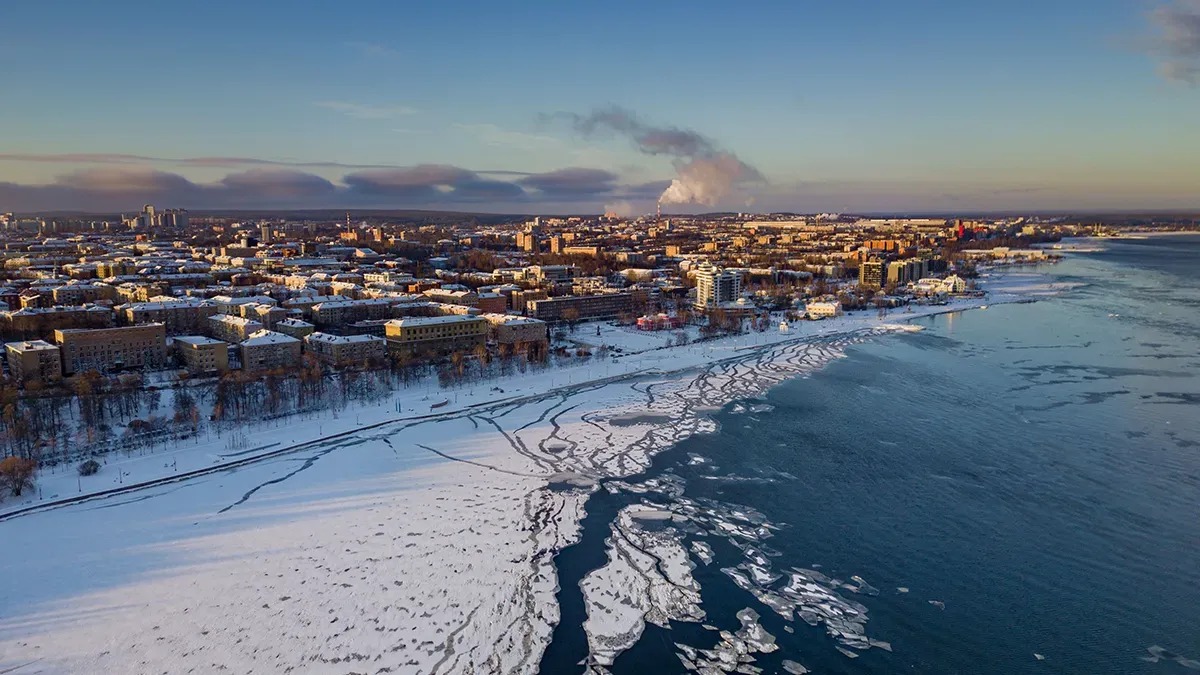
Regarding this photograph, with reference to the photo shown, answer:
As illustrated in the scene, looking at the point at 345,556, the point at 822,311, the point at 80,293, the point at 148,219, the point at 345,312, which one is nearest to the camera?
the point at 345,556

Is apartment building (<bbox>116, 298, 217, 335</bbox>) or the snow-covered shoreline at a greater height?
apartment building (<bbox>116, 298, 217, 335</bbox>)

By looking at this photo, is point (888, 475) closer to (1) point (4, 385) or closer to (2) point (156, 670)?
(2) point (156, 670)

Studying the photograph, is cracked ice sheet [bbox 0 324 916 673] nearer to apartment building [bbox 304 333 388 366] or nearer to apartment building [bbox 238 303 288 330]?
apartment building [bbox 304 333 388 366]

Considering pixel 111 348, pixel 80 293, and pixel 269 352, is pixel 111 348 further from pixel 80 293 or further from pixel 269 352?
pixel 80 293

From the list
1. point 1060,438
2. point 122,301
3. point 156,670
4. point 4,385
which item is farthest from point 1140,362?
point 122,301

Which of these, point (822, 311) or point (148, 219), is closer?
point (822, 311)

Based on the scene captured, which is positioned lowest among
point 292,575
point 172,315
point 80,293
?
point 292,575

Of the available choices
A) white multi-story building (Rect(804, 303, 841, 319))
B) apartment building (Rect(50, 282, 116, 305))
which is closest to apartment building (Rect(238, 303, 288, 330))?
apartment building (Rect(50, 282, 116, 305))

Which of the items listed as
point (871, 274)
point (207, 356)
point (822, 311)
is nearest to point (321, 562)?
point (207, 356)
